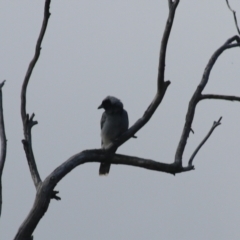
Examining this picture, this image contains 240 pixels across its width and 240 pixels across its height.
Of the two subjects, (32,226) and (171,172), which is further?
(171,172)

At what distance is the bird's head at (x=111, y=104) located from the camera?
34.5 feet

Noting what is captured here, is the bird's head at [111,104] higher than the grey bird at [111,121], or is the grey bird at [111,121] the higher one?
the bird's head at [111,104]

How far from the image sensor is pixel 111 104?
10.6 meters

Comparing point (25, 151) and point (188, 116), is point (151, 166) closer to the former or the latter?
point (188, 116)

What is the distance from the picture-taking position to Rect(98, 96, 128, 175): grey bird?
1012 centimetres

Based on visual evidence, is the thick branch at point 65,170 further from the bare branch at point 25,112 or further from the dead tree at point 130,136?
the bare branch at point 25,112

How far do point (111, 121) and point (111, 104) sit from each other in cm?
43

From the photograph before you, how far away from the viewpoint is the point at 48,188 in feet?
21.2

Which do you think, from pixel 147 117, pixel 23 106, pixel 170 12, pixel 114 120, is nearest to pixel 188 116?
pixel 147 117

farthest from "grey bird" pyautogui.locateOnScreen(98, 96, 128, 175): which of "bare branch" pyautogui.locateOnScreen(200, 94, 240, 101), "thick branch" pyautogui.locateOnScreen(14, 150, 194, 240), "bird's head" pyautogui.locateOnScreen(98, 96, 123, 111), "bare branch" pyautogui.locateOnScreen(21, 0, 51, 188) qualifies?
"bare branch" pyautogui.locateOnScreen(21, 0, 51, 188)

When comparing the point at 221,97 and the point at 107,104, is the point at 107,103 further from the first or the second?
the point at 221,97

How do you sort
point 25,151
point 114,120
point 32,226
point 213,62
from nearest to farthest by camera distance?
point 32,226, point 25,151, point 213,62, point 114,120

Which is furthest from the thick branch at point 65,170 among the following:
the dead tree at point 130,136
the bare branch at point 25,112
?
the bare branch at point 25,112

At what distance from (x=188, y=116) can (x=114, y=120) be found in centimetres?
300
